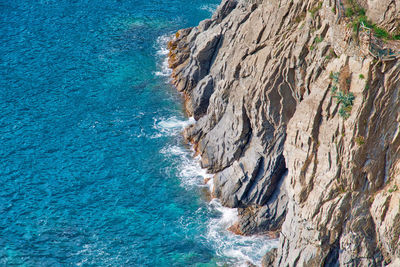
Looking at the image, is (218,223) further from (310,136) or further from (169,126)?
(169,126)

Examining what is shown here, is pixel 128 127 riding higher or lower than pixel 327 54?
lower

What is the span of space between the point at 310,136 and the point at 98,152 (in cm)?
3785

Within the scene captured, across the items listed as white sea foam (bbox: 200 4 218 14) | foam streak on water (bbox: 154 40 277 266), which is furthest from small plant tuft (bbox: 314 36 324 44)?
white sea foam (bbox: 200 4 218 14)

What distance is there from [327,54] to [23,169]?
155 ft

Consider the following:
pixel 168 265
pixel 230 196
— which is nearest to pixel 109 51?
pixel 230 196

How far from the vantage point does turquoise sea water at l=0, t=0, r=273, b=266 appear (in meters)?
64.0

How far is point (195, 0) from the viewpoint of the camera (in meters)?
A: 120

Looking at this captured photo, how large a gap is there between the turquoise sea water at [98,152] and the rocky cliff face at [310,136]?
18.6 feet

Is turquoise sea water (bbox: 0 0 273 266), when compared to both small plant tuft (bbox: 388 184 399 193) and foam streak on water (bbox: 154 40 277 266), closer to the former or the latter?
foam streak on water (bbox: 154 40 277 266)

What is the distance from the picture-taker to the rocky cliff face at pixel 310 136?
48.6 m

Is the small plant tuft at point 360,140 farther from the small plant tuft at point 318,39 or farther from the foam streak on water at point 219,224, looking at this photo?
the foam streak on water at point 219,224

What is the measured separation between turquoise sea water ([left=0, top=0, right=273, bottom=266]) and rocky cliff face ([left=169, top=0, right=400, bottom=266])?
5.67m

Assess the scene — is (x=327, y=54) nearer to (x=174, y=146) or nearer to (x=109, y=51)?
(x=174, y=146)

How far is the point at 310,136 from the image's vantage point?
51594 mm
